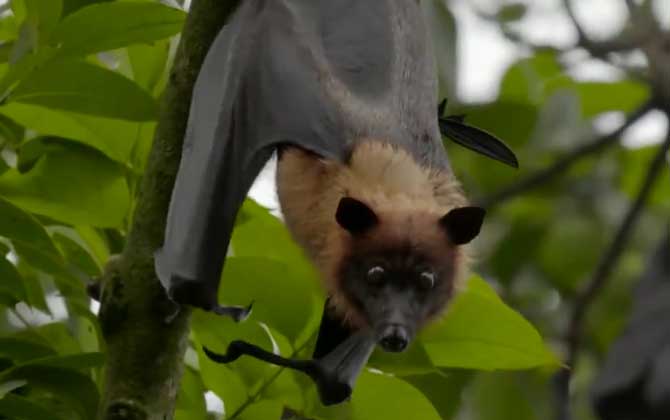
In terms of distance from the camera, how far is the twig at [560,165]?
21.5 ft

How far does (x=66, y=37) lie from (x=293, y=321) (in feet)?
2.96

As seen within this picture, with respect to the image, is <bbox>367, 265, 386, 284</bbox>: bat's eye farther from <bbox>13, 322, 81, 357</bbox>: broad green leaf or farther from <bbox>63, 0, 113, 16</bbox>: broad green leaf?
<bbox>63, 0, 113, 16</bbox>: broad green leaf

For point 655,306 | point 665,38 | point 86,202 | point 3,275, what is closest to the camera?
point 3,275

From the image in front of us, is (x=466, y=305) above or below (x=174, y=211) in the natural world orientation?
below

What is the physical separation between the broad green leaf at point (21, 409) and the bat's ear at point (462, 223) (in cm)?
121

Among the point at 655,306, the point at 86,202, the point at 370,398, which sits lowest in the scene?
the point at 655,306

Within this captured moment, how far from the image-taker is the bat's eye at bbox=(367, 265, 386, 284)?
3.79 metres

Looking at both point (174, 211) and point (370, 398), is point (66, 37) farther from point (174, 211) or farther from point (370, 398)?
point (370, 398)

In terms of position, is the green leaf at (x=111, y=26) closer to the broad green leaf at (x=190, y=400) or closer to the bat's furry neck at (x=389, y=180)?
the bat's furry neck at (x=389, y=180)

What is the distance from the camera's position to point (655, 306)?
25.0 ft

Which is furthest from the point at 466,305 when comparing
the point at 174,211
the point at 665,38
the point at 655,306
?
the point at 655,306

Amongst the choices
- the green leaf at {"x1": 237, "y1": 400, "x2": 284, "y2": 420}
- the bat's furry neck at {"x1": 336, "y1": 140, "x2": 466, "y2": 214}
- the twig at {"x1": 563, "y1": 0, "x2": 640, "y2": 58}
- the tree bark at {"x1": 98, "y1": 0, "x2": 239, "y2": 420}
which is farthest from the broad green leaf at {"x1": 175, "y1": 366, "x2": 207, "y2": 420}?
the twig at {"x1": 563, "y1": 0, "x2": 640, "y2": 58}

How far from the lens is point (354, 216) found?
12.5ft

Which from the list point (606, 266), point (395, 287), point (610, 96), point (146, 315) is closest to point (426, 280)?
point (395, 287)
